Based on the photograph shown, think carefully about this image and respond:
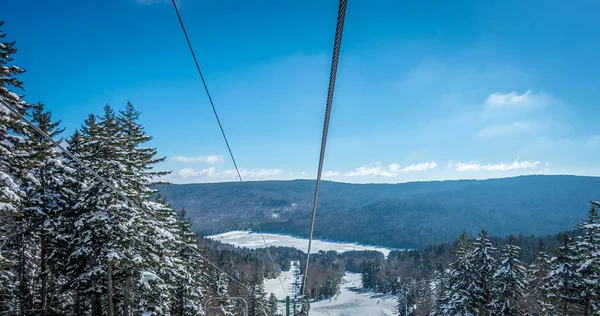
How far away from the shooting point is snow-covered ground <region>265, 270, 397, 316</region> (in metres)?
96.2

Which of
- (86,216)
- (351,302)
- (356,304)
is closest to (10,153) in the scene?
(86,216)

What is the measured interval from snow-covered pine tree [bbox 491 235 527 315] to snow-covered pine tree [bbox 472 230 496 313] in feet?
1.95

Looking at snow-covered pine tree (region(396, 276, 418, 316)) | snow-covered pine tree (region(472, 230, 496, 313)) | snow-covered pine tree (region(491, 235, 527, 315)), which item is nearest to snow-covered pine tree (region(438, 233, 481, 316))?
snow-covered pine tree (region(472, 230, 496, 313))

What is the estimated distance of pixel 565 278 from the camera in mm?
22969

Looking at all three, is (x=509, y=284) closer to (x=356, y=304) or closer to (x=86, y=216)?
(x=86, y=216)

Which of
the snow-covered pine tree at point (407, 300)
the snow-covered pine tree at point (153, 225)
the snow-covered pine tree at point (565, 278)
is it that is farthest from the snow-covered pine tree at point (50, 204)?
the snow-covered pine tree at point (407, 300)

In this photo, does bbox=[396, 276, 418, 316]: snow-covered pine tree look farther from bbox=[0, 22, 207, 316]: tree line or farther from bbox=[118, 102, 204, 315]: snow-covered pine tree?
bbox=[0, 22, 207, 316]: tree line

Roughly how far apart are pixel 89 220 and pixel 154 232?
334cm

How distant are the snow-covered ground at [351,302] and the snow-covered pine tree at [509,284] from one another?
2965 inches

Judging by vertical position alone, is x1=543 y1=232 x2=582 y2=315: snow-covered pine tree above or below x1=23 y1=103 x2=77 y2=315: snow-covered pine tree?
below

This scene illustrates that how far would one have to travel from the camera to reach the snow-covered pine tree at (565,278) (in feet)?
73.5

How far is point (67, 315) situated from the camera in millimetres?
17688

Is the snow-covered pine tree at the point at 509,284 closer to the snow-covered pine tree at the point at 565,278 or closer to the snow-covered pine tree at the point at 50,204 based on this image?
the snow-covered pine tree at the point at 565,278

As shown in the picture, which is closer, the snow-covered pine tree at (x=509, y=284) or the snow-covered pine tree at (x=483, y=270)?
the snow-covered pine tree at (x=509, y=284)
